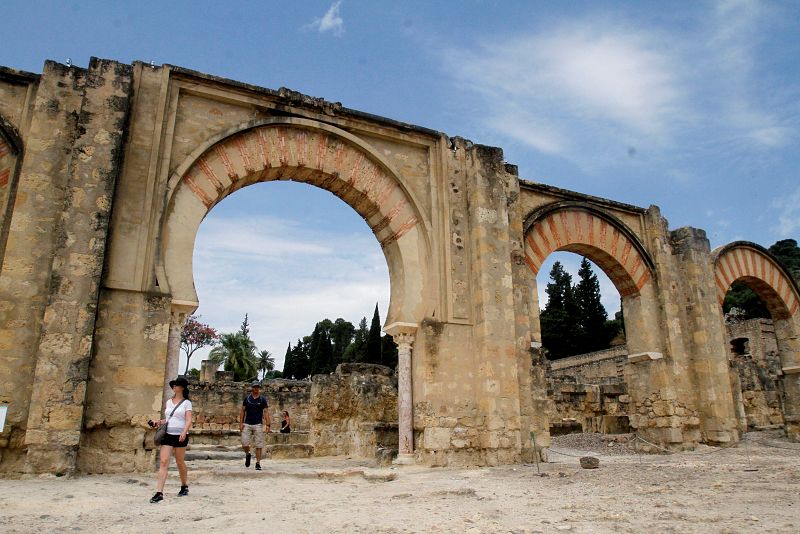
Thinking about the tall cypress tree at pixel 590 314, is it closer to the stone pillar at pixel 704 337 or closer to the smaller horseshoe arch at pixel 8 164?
the stone pillar at pixel 704 337

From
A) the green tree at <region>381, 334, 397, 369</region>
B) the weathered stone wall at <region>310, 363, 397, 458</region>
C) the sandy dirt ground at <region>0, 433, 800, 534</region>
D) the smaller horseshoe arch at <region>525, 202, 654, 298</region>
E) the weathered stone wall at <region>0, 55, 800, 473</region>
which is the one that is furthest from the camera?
the green tree at <region>381, 334, 397, 369</region>

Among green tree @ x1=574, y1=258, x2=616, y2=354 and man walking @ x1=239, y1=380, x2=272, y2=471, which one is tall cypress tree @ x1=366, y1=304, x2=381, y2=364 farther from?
man walking @ x1=239, y1=380, x2=272, y2=471

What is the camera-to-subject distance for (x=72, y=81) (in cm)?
612

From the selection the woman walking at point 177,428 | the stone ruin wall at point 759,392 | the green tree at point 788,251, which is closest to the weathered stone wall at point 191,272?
the woman walking at point 177,428

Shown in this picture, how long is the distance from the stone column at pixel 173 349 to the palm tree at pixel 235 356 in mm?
29443

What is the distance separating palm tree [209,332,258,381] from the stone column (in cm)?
2944

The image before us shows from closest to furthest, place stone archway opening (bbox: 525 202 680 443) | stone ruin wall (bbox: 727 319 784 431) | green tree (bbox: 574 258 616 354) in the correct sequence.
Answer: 1. stone archway opening (bbox: 525 202 680 443)
2. stone ruin wall (bbox: 727 319 784 431)
3. green tree (bbox: 574 258 616 354)

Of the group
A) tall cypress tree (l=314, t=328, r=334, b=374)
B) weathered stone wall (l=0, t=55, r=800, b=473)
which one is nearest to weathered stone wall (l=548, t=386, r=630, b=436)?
weathered stone wall (l=0, t=55, r=800, b=473)

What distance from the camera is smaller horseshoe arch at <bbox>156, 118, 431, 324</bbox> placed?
241 inches

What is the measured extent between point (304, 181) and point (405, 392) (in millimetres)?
2967

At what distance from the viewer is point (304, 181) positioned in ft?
24.2

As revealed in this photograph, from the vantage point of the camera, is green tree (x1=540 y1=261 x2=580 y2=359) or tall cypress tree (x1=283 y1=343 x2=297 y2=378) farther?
tall cypress tree (x1=283 y1=343 x2=297 y2=378)

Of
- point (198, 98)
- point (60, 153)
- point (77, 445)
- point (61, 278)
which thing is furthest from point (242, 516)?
point (198, 98)

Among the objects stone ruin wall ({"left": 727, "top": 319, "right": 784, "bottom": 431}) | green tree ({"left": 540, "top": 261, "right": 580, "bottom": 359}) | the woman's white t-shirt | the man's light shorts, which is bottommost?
the man's light shorts
